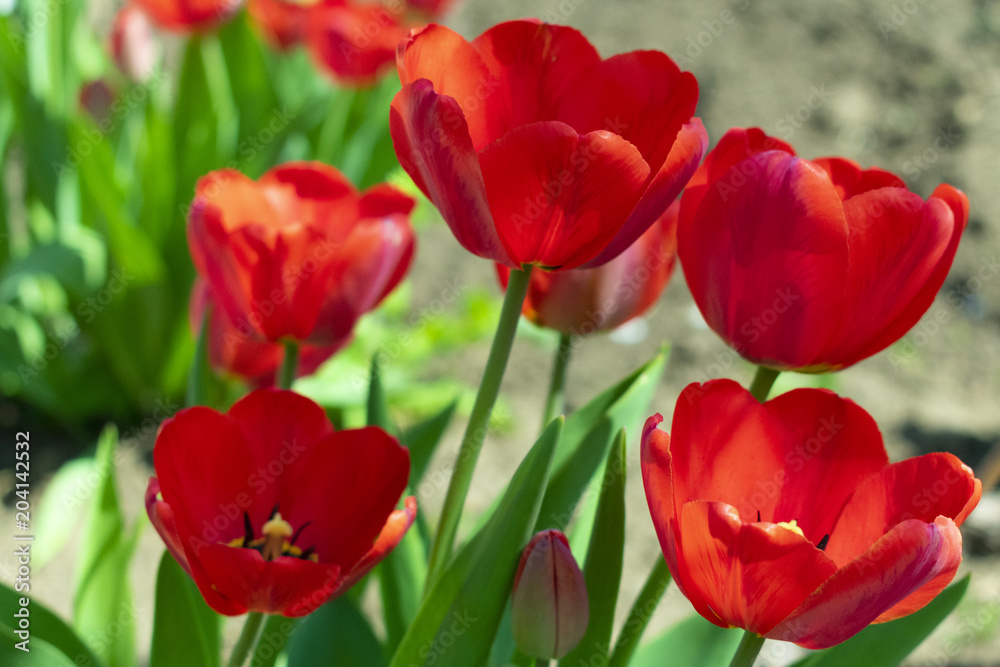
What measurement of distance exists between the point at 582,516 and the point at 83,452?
1413 millimetres

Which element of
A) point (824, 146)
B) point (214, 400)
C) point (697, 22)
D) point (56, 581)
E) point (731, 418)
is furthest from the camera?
point (697, 22)

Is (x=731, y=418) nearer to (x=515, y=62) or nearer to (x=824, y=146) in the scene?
(x=515, y=62)

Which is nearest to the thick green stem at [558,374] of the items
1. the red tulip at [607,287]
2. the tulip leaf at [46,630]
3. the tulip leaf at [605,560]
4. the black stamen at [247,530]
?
the red tulip at [607,287]

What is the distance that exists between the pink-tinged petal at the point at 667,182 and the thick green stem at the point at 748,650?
0.70 feet

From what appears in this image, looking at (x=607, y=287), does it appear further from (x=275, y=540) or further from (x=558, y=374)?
(x=275, y=540)

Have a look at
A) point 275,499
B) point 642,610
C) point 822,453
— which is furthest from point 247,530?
point 822,453

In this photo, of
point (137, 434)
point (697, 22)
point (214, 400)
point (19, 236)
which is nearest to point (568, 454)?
point (214, 400)

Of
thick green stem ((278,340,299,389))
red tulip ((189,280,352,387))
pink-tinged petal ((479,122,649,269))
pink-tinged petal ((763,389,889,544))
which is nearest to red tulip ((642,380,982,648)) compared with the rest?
pink-tinged petal ((763,389,889,544))

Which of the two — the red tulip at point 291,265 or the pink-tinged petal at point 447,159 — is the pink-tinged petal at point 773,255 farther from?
the red tulip at point 291,265

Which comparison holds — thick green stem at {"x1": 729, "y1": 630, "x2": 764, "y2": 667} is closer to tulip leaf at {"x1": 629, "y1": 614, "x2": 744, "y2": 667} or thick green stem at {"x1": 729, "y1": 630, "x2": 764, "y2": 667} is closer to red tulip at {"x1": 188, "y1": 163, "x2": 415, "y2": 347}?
tulip leaf at {"x1": 629, "y1": 614, "x2": 744, "y2": 667}

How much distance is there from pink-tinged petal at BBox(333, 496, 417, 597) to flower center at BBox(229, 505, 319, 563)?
0.15 feet

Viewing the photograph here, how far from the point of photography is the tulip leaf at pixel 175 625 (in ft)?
2.07

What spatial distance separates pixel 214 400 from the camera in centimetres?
111

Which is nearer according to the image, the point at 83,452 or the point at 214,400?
the point at 214,400
